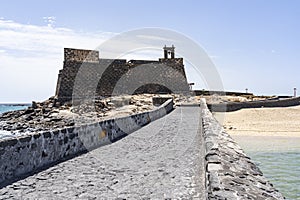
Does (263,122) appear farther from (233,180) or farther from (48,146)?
(233,180)

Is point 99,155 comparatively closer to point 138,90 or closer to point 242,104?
point 242,104

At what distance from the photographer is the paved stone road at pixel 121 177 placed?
447 cm

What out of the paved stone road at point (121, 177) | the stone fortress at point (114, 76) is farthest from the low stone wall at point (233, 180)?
the stone fortress at point (114, 76)

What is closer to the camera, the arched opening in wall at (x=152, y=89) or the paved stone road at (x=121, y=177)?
the paved stone road at (x=121, y=177)

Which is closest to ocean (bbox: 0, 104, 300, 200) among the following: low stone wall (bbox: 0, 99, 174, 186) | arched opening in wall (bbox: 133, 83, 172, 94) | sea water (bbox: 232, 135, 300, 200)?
sea water (bbox: 232, 135, 300, 200)

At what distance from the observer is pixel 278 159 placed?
13.5 metres

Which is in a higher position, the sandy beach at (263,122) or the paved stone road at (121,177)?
the paved stone road at (121,177)

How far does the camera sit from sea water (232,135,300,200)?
923 centimetres

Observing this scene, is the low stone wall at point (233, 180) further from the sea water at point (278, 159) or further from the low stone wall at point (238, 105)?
the low stone wall at point (238, 105)

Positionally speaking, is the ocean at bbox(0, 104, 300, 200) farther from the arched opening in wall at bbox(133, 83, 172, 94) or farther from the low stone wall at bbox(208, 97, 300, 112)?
the arched opening in wall at bbox(133, 83, 172, 94)

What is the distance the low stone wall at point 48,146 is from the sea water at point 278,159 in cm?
447

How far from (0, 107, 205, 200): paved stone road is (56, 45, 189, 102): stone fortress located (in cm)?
2797

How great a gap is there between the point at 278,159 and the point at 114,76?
26123 mm

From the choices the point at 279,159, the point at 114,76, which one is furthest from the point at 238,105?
the point at 279,159
